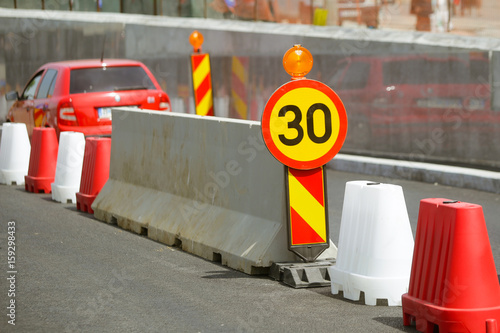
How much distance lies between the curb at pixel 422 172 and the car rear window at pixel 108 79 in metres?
3.19

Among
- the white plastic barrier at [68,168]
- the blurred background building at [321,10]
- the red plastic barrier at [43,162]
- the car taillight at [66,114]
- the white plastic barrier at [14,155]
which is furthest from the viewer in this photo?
the blurred background building at [321,10]

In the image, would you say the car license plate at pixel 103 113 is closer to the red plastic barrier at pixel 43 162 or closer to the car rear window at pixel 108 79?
the car rear window at pixel 108 79

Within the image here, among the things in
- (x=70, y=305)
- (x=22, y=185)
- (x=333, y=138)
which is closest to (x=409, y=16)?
(x=22, y=185)

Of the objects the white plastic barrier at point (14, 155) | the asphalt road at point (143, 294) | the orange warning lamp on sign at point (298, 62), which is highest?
the orange warning lamp on sign at point (298, 62)

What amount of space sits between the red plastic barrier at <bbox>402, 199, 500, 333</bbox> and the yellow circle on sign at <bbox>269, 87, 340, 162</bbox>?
1855 millimetres

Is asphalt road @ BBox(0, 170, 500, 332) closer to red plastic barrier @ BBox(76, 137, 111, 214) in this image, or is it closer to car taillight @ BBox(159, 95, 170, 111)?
red plastic barrier @ BBox(76, 137, 111, 214)

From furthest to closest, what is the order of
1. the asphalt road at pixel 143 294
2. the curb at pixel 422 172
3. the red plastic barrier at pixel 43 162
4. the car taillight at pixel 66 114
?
the car taillight at pixel 66 114
the red plastic barrier at pixel 43 162
the curb at pixel 422 172
the asphalt road at pixel 143 294

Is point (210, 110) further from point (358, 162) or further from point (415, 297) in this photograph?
point (415, 297)

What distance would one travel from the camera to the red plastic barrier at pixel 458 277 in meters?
6.06

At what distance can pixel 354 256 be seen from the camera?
7.23m

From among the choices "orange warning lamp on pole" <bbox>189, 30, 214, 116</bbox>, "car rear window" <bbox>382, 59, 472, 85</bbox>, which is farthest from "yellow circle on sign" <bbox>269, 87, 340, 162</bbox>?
"orange warning lamp on pole" <bbox>189, 30, 214, 116</bbox>

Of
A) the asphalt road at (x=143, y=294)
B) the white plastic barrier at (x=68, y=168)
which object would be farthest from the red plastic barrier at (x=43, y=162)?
the asphalt road at (x=143, y=294)

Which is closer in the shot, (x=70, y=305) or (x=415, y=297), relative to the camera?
(x=415, y=297)

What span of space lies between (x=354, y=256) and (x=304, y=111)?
130 cm
